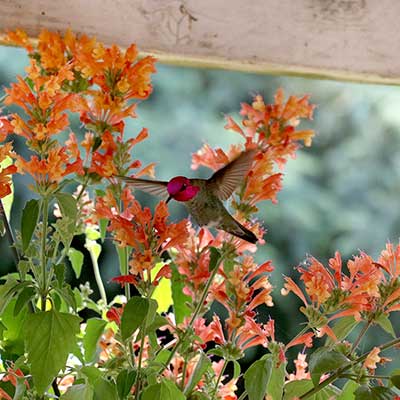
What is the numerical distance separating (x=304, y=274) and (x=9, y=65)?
2.22 ft

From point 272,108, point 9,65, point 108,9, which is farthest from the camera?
point 9,65

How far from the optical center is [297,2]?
904mm

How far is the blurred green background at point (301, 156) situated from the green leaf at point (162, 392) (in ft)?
1.80

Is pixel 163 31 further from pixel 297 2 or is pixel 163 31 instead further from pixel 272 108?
pixel 272 108

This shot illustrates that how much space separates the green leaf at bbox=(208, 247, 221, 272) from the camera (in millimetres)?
645

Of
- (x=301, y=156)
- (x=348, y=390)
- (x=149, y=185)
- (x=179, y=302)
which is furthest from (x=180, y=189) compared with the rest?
(x=301, y=156)

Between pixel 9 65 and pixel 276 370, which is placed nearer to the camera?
pixel 276 370

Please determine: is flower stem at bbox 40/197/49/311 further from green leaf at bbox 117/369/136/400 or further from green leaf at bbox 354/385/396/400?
green leaf at bbox 354/385/396/400

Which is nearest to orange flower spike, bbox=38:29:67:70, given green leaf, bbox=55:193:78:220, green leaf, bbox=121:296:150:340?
green leaf, bbox=55:193:78:220

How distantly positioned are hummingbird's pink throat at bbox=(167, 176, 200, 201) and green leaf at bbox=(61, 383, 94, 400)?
18 centimetres

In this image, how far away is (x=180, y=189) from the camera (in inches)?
25.1

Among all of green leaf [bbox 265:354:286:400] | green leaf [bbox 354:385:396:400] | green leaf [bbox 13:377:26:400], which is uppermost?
green leaf [bbox 354:385:396:400]

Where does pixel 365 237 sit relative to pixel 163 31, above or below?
below

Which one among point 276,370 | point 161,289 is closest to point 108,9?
point 161,289
